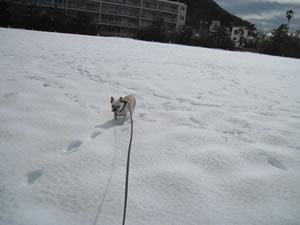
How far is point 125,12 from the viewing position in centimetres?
3984

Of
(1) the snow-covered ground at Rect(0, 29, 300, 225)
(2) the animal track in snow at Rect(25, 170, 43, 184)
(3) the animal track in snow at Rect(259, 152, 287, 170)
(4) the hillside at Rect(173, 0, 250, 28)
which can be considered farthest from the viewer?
(4) the hillside at Rect(173, 0, 250, 28)

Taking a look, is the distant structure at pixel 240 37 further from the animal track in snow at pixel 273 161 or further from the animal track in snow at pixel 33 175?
the animal track in snow at pixel 33 175

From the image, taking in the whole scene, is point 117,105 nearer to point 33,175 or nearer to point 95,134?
point 95,134

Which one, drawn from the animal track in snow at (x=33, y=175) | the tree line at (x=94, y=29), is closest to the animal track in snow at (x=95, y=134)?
the animal track in snow at (x=33, y=175)

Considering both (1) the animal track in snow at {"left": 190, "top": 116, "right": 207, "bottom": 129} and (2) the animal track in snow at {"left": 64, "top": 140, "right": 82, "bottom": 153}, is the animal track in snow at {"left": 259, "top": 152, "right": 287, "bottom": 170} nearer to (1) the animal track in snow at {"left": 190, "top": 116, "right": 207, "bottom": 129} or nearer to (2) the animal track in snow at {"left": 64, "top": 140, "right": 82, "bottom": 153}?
(1) the animal track in snow at {"left": 190, "top": 116, "right": 207, "bottom": 129}

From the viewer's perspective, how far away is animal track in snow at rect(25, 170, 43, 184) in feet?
4.21

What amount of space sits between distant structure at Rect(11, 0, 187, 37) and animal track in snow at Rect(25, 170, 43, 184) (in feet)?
128

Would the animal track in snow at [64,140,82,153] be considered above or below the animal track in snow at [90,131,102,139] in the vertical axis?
below

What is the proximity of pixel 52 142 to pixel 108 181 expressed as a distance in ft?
2.52

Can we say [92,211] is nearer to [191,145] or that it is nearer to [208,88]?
[191,145]

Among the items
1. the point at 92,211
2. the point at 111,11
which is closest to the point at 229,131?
the point at 92,211

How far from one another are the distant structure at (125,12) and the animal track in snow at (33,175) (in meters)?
39.0

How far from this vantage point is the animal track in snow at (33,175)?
128 centimetres

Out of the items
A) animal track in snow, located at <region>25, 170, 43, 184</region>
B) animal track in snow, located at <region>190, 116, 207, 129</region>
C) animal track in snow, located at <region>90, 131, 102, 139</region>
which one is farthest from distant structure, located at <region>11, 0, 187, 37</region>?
animal track in snow, located at <region>25, 170, 43, 184</region>
